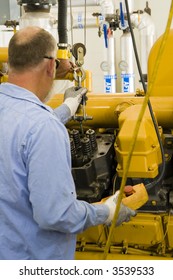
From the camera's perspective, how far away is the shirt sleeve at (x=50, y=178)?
122 cm

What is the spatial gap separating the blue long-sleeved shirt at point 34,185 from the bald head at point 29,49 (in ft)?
0.26

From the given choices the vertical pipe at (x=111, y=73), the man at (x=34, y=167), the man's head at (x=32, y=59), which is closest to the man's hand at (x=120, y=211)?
the man at (x=34, y=167)

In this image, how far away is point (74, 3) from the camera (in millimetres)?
4840

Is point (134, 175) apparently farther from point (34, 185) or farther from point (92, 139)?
point (34, 185)

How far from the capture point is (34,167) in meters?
1.22

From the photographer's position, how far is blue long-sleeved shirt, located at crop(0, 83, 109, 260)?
1229 mm

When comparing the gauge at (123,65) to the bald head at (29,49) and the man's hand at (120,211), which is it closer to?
the man's hand at (120,211)

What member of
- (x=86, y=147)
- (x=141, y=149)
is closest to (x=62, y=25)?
(x=86, y=147)

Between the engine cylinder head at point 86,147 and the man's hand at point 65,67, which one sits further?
the man's hand at point 65,67

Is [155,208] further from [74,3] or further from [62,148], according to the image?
[74,3]

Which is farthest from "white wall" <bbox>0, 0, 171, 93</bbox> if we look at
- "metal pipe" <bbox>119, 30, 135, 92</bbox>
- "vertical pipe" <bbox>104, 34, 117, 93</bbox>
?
"metal pipe" <bbox>119, 30, 135, 92</bbox>

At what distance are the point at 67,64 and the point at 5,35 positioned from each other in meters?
2.87

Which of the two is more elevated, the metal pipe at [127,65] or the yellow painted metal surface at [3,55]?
the yellow painted metal surface at [3,55]
